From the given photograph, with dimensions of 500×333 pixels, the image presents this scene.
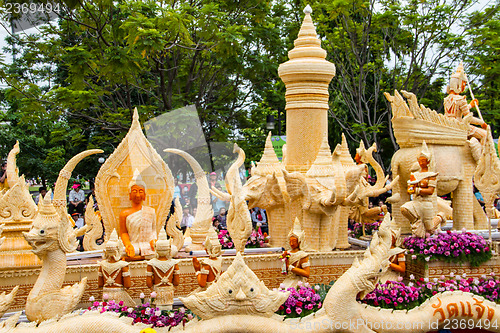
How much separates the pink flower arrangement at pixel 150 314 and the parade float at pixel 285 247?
0.02 metres

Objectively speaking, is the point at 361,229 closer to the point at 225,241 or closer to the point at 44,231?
the point at 225,241

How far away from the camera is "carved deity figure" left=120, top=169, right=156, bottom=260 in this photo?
723 centimetres

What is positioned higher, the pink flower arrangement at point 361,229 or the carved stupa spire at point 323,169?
the carved stupa spire at point 323,169

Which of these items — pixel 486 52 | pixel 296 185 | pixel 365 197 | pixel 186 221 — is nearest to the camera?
pixel 296 185

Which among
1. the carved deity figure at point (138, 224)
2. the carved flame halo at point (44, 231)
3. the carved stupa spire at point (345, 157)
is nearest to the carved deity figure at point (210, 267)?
the carved deity figure at point (138, 224)

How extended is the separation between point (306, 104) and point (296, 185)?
1470mm

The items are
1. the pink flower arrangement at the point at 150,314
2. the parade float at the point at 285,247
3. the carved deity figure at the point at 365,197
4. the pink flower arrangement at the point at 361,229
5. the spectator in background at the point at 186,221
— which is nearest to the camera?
the parade float at the point at 285,247

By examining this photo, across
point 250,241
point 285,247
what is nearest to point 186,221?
point 250,241

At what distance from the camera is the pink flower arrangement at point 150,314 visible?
5.47 metres

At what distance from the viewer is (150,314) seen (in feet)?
18.5

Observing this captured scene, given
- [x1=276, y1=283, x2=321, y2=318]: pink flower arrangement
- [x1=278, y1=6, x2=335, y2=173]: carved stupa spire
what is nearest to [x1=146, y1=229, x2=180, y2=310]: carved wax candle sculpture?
[x1=276, y1=283, x2=321, y2=318]: pink flower arrangement

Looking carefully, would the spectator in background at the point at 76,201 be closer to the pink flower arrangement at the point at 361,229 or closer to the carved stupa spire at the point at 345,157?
the pink flower arrangement at the point at 361,229

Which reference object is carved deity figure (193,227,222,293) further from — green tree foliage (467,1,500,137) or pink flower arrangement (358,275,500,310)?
green tree foliage (467,1,500,137)

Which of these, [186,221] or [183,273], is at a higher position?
[186,221]
